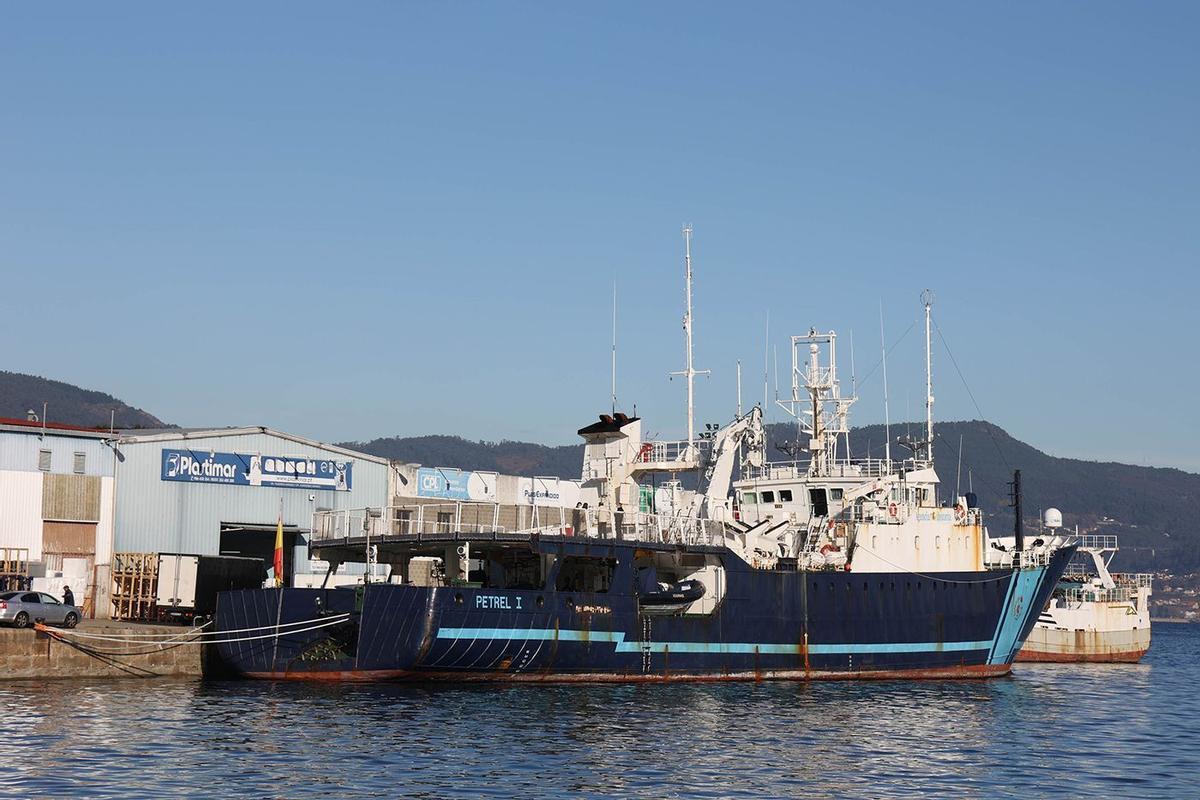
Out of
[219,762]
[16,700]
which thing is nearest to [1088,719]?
[219,762]

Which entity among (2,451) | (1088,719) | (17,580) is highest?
(2,451)

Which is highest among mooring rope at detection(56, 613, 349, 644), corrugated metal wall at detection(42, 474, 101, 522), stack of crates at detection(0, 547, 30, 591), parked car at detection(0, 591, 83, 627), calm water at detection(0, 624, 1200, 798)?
corrugated metal wall at detection(42, 474, 101, 522)

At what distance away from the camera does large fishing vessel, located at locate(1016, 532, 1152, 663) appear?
71.6 meters

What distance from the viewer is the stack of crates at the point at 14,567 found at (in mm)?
50969

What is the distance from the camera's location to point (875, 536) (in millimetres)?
50188

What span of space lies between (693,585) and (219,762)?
19599mm

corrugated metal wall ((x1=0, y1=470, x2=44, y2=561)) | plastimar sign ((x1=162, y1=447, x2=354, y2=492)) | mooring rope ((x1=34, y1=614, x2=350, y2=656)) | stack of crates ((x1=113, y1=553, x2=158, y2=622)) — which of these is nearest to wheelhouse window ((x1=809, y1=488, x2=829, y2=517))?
mooring rope ((x1=34, y1=614, x2=350, y2=656))

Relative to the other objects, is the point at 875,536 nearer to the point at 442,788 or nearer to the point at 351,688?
the point at 351,688

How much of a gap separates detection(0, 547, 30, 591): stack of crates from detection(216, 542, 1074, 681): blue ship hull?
1180cm

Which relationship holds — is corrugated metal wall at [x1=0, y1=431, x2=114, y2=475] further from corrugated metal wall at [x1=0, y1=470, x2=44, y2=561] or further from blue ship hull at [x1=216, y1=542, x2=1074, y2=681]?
blue ship hull at [x1=216, y1=542, x2=1074, y2=681]

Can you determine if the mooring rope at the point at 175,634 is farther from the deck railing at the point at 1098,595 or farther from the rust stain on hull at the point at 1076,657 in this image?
the deck railing at the point at 1098,595

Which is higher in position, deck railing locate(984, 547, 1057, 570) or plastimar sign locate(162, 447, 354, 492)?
plastimar sign locate(162, 447, 354, 492)

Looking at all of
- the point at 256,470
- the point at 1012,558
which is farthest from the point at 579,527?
the point at 1012,558

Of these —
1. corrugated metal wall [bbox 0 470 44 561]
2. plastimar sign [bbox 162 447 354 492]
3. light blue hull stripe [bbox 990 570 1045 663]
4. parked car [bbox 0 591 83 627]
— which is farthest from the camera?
plastimar sign [bbox 162 447 354 492]
